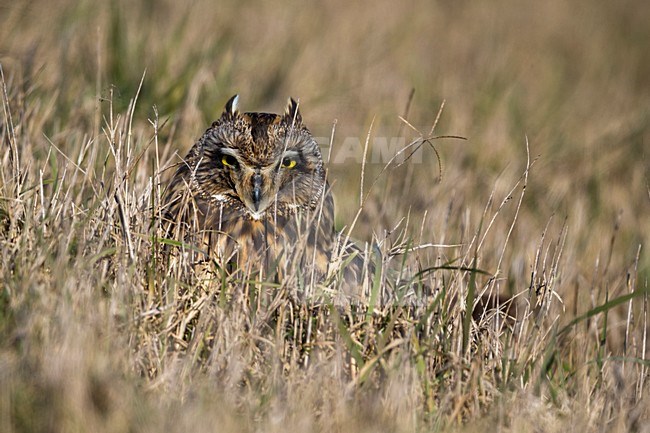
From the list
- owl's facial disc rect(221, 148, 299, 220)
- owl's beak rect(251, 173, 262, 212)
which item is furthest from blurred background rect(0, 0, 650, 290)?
owl's beak rect(251, 173, 262, 212)

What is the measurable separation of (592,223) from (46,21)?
152 inches

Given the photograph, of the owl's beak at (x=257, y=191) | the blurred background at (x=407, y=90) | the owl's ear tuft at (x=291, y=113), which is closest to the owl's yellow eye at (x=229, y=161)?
the owl's beak at (x=257, y=191)

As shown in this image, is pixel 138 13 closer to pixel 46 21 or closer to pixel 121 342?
pixel 46 21

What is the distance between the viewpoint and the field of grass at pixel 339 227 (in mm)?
2785

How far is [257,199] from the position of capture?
3.57 m

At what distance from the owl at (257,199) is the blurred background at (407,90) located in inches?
12.5

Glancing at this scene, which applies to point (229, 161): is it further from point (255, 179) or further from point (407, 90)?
point (407, 90)

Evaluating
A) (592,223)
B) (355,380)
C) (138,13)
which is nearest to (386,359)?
(355,380)

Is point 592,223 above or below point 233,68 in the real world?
below

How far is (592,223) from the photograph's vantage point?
6.38 metres

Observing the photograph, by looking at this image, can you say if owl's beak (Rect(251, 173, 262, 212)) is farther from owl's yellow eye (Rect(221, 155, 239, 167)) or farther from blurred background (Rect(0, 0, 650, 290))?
blurred background (Rect(0, 0, 650, 290))

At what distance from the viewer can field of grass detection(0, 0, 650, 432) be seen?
279 centimetres

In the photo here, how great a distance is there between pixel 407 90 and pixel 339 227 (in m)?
2.87

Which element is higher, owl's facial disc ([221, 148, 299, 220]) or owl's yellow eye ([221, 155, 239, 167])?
owl's yellow eye ([221, 155, 239, 167])
